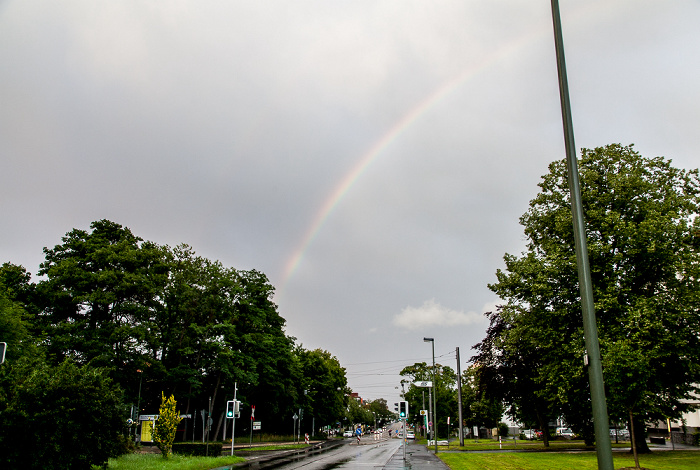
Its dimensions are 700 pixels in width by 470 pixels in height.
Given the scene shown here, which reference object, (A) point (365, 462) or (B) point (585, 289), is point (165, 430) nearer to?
(A) point (365, 462)

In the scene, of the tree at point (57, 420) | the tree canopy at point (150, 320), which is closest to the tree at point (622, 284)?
the tree at point (57, 420)

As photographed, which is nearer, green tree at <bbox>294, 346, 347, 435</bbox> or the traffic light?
the traffic light

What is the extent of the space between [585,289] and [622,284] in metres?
21.9

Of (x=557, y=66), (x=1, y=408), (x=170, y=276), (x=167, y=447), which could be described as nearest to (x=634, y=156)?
(x=557, y=66)

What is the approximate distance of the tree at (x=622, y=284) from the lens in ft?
80.4

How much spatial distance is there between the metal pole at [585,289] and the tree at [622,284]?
60.1ft

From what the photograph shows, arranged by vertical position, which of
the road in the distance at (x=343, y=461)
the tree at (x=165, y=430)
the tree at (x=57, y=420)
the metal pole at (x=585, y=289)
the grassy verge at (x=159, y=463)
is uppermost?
the metal pole at (x=585, y=289)

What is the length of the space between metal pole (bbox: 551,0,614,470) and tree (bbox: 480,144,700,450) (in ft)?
60.1

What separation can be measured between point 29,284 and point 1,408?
34688 millimetres

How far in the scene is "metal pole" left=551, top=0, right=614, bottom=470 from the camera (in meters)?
6.46

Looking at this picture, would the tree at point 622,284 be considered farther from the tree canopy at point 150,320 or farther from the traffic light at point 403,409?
the tree canopy at point 150,320

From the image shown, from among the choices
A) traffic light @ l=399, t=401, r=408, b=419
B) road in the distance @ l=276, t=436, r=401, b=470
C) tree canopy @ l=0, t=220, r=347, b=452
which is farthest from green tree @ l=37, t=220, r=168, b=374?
traffic light @ l=399, t=401, r=408, b=419

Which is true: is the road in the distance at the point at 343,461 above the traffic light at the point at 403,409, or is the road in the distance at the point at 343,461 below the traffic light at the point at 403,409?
below

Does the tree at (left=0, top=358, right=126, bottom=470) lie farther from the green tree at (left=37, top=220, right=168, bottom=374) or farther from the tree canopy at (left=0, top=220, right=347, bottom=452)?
the green tree at (left=37, top=220, right=168, bottom=374)
